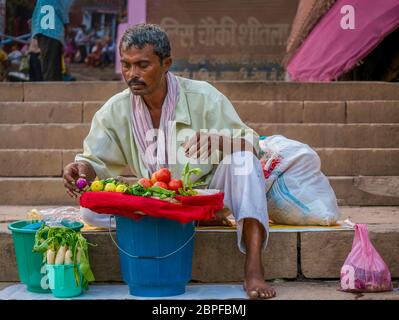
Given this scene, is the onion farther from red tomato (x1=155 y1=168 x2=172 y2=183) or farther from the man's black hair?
the man's black hair

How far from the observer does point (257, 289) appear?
3814mm

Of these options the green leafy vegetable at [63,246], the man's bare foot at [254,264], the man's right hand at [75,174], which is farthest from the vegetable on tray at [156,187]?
the man's bare foot at [254,264]

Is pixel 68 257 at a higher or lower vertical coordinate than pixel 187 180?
lower

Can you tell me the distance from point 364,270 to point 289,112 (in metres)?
3.16

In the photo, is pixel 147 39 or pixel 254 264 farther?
pixel 147 39

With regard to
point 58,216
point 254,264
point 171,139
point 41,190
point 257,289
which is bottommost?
point 257,289

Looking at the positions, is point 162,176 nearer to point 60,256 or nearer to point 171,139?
point 171,139

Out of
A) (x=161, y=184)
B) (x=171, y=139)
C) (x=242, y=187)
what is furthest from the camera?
(x=171, y=139)

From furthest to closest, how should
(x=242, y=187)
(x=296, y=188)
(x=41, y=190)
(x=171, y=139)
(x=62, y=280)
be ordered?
(x=41, y=190) < (x=296, y=188) < (x=171, y=139) < (x=242, y=187) < (x=62, y=280)

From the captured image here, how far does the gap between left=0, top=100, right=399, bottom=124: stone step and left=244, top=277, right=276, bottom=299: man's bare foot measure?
127 inches

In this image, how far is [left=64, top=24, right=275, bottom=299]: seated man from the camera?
3939mm

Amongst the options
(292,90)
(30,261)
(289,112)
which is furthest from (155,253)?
(292,90)

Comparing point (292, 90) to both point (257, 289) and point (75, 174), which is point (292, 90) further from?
point (257, 289)

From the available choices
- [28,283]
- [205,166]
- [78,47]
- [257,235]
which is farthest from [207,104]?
[78,47]
